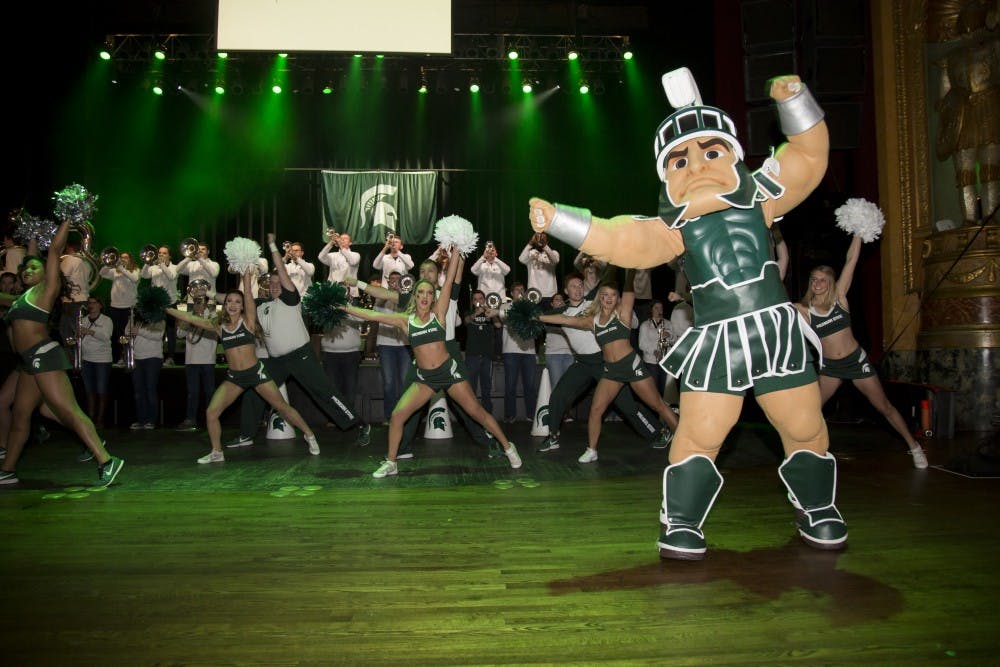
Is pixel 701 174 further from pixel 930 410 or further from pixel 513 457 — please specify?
pixel 930 410

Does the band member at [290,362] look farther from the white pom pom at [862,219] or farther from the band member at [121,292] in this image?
the white pom pom at [862,219]

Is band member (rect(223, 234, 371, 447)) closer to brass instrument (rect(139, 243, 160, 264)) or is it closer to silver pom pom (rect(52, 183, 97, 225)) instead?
silver pom pom (rect(52, 183, 97, 225))

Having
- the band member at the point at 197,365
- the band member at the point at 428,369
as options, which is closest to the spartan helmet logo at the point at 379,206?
the band member at the point at 197,365

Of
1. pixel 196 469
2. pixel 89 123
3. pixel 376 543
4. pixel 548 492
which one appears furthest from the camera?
pixel 89 123

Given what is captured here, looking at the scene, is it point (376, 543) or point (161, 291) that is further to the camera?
point (161, 291)

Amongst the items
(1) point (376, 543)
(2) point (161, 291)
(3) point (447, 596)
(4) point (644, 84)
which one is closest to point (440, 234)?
(1) point (376, 543)

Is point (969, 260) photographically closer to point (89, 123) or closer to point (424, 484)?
Answer: point (424, 484)

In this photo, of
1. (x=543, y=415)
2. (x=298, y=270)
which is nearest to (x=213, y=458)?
(x=543, y=415)

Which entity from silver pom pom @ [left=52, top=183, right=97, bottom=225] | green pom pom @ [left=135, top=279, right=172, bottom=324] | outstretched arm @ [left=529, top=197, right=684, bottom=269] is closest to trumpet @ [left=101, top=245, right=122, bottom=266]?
green pom pom @ [left=135, top=279, right=172, bottom=324]

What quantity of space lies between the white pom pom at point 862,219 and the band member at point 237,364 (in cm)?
496

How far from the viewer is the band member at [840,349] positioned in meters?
6.04

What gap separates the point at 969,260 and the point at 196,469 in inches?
341

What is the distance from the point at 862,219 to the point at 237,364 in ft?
18.4

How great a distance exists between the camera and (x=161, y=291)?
7398 mm
